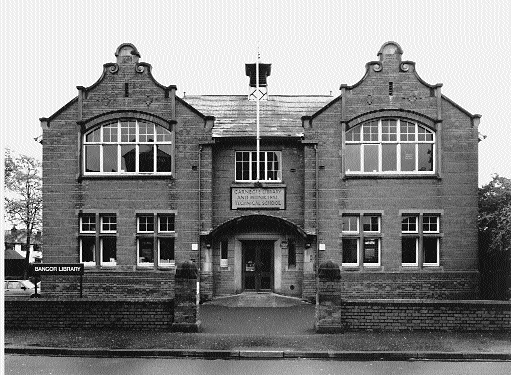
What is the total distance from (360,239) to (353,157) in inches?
132

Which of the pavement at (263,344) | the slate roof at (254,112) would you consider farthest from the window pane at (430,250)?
the pavement at (263,344)

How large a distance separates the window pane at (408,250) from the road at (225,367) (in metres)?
10.1

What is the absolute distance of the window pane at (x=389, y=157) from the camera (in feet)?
68.9

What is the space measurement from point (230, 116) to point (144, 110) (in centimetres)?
410

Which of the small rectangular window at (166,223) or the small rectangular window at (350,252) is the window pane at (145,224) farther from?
the small rectangular window at (350,252)

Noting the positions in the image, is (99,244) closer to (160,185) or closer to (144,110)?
(160,185)

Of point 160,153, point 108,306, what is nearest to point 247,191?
point 160,153

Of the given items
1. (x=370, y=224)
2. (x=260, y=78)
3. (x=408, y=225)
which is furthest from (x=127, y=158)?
(x=408, y=225)

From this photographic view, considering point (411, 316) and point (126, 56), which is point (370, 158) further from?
point (126, 56)

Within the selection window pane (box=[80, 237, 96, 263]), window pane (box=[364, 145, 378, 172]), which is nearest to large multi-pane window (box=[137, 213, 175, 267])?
window pane (box=[80, 237, 96, 263])

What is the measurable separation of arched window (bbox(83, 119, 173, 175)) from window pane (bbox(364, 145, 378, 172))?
8.01 m

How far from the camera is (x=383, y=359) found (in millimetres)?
10945

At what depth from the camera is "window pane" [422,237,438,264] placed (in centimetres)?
2080

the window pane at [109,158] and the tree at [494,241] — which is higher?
the window pane at [109,158]
